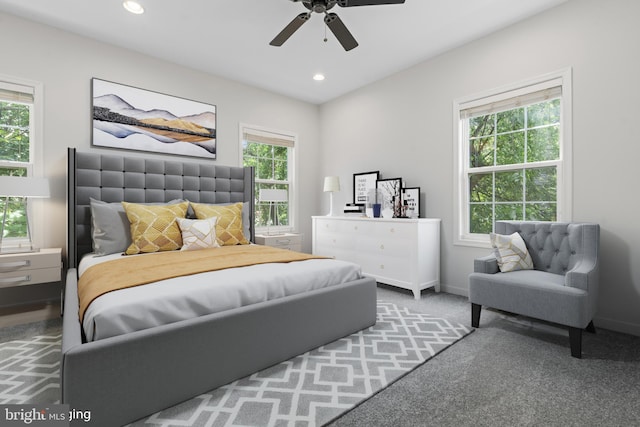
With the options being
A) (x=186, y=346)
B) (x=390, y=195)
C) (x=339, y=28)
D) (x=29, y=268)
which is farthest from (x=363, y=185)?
(x=29, y=268)

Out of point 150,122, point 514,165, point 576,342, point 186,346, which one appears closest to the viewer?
point 186,346

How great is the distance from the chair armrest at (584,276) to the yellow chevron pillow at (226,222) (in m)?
2.75

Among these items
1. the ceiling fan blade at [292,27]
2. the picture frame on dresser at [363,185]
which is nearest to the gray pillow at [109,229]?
the ceiling fan blade at [292,27]

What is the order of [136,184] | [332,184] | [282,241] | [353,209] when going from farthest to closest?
[332,184]
[353,209]
[282,241]
[136,184]

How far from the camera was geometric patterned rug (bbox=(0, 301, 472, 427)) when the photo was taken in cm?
139

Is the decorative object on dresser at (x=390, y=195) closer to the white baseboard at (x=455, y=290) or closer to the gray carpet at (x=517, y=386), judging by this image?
the white baseboard at (x=455, y=290)

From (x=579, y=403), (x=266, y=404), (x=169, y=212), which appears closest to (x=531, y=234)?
(x=579, y=403)

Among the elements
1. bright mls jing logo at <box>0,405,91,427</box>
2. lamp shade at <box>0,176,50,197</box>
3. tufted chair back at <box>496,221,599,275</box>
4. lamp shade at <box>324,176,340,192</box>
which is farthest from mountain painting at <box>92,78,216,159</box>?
tufted chair back at <box>496,221,599,275</box>

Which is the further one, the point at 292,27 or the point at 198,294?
the point at 292,27

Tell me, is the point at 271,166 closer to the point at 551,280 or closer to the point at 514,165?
the point at 514,165

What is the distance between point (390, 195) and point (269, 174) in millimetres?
1838

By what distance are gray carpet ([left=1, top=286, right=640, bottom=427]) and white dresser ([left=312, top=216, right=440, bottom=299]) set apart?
101cm

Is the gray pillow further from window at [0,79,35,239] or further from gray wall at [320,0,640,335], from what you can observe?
gray wall at [320,0,640,335]

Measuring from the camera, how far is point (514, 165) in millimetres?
3020
